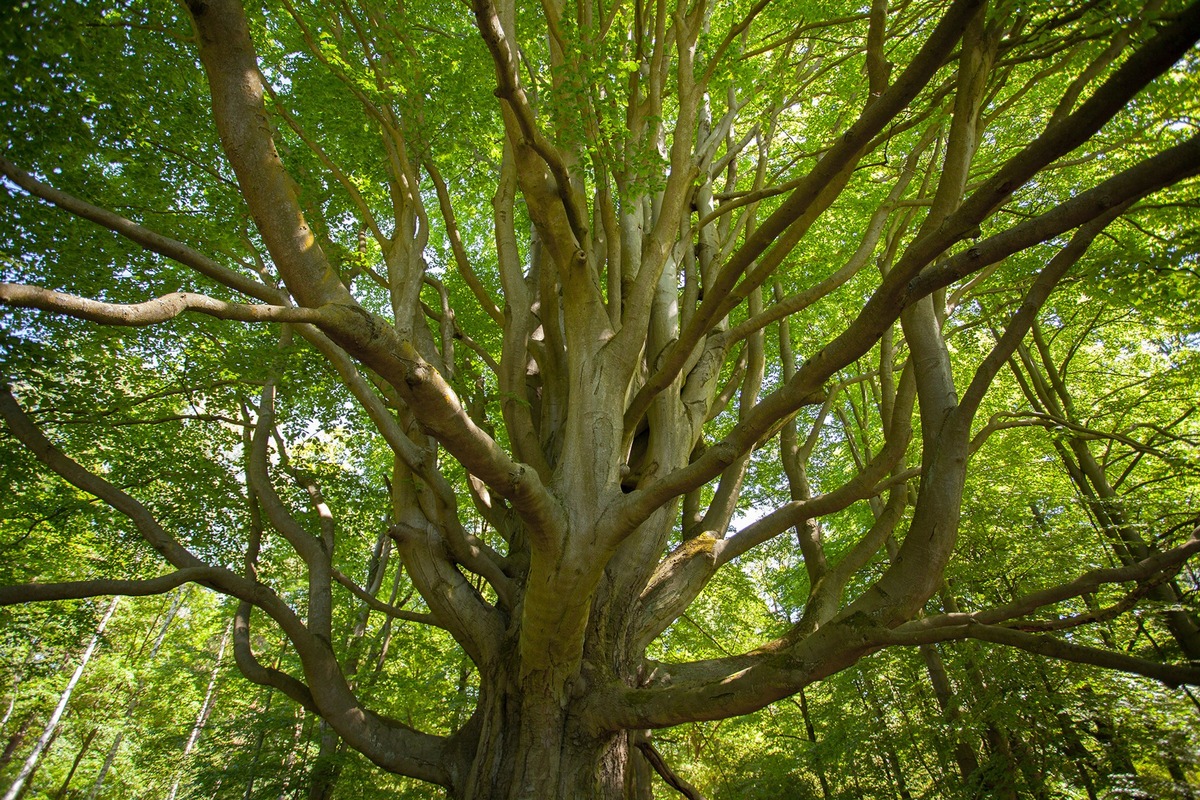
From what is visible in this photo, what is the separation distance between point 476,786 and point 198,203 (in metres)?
6.16

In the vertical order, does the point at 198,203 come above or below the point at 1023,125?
below

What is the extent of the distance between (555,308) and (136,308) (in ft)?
12.3

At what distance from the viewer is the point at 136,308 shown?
1587 mm

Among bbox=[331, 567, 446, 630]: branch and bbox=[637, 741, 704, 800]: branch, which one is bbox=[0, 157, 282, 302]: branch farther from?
bbox=[637, 741, 704, 800]: branch

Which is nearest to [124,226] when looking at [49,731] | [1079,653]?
[1079,653]

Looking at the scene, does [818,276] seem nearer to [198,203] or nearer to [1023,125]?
[1023,125]

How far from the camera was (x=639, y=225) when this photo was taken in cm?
578

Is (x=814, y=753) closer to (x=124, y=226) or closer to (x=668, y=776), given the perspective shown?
(x=668, y=776)

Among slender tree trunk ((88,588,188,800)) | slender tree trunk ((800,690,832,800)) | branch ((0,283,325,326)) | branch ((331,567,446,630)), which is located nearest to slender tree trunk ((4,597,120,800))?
slender tree trunk ((88,588,188,800))

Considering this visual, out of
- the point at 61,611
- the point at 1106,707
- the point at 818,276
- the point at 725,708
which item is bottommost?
the point at 725,708

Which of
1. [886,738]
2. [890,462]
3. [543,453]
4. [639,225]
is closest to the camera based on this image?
[890,462]

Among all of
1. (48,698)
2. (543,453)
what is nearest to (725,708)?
(543,453)

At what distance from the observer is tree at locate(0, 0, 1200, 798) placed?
231 cm

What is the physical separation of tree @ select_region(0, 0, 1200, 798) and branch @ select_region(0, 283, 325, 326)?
0.05ft
